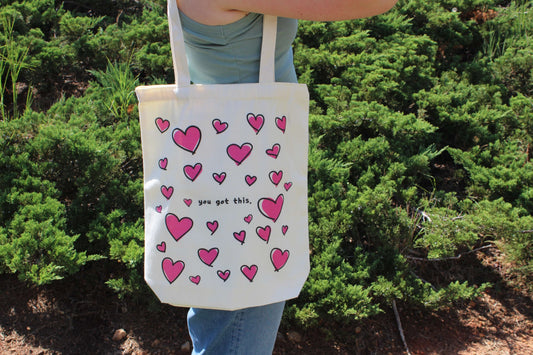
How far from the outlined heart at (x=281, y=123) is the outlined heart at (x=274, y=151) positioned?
0.04 meters

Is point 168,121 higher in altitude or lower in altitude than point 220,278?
higher

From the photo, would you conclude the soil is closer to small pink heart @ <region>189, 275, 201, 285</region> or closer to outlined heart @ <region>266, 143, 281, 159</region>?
small pink heart @ <region>189, 275, 201, 285</region>

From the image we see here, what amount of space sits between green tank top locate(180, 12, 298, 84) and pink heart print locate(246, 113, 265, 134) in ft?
0.31

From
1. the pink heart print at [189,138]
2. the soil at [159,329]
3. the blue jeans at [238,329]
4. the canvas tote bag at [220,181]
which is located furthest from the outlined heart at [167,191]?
the soil at [159,329]

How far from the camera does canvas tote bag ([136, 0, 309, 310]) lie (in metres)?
1.24

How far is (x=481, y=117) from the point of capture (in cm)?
313

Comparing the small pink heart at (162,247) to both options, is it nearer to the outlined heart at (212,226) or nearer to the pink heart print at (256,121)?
the outlined heart at (212,226)

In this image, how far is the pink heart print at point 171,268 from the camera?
130 cm

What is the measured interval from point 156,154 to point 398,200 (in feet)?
5.71

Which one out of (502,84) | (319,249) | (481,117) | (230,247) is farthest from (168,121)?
(502,84)

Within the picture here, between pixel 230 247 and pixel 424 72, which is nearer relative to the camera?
pixel 230 247

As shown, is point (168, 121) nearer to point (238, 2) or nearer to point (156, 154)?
point (156, 154)

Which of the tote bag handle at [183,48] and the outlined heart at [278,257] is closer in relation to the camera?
the tote bag handle at [183,48]

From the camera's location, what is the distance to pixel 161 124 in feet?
4.14
